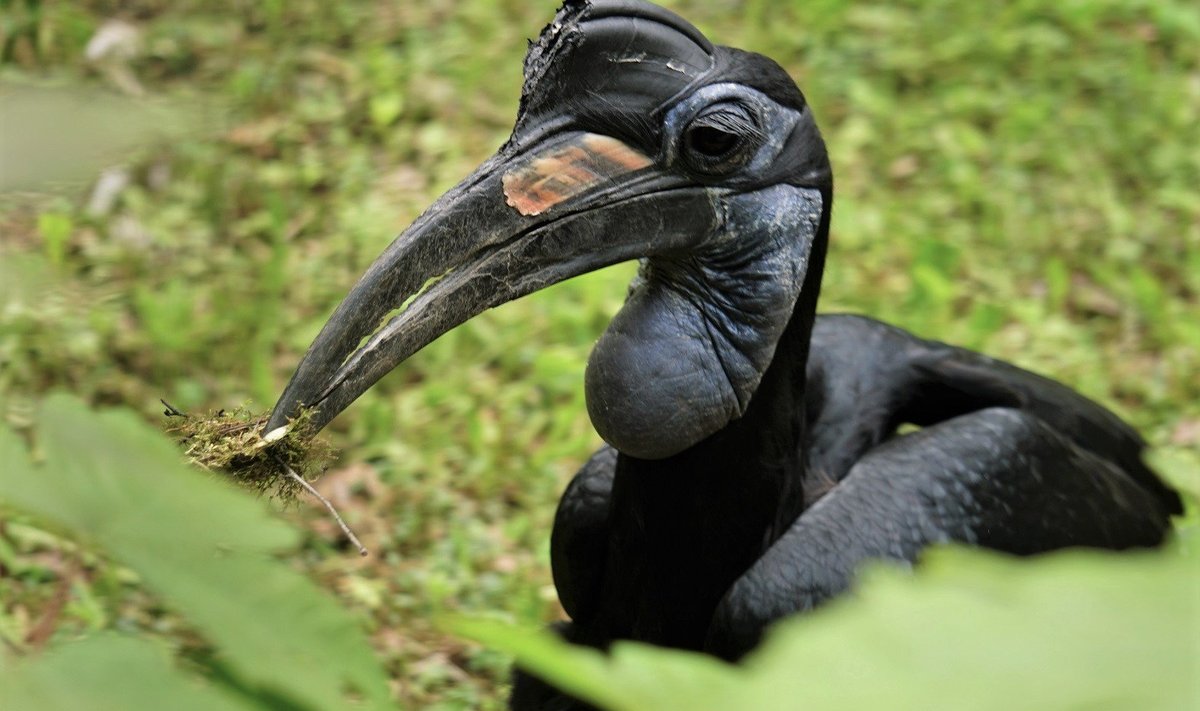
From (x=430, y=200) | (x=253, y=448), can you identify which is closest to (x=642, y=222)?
(x=253, y=448)

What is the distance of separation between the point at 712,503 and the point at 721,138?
584 millimetres

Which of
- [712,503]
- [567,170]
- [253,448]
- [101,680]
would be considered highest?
[567,170]

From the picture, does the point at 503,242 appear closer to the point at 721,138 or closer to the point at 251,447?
the point at 721,138

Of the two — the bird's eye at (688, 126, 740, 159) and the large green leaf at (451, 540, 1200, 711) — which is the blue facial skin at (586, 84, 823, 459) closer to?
the bird's eye at (688, 126, 740, 159)

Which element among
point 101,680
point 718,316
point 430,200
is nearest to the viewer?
point 101,680

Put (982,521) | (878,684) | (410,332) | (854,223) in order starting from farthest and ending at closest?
(854,223) < (982,521) < (410,332) < (878,684)

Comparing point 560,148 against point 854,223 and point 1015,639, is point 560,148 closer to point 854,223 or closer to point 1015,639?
point 1015,639

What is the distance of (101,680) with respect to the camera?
24.6 inches

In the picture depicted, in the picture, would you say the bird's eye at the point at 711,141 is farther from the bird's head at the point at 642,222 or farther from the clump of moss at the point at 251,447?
the clump of moss at the point at 251,447

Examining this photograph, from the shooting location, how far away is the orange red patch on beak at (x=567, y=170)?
2045 millimetres

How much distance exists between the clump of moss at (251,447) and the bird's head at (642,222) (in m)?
0.15

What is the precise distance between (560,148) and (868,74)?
295 cm

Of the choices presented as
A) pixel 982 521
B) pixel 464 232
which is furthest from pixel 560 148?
pixel 982 521

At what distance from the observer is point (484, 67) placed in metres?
4.77
